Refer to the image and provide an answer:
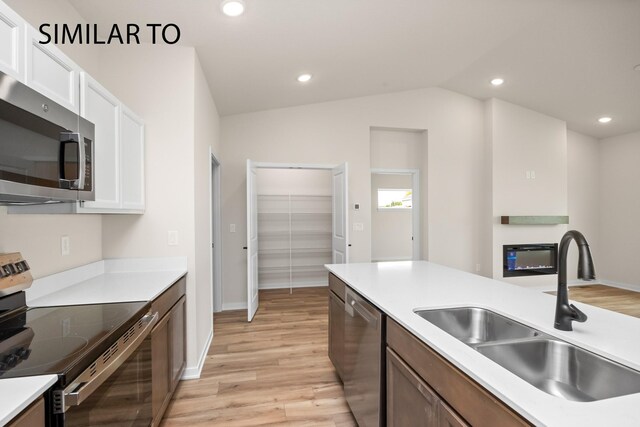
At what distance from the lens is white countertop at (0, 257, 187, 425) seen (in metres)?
0.84

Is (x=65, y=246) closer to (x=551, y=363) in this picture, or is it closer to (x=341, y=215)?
(x=551, y=363)

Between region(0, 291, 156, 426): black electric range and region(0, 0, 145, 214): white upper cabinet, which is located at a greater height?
region(0, 0, 145, 214): white upper cabinet

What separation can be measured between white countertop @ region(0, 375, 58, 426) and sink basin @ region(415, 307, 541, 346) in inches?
51.7

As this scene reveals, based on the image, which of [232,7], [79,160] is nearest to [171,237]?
[79,160]

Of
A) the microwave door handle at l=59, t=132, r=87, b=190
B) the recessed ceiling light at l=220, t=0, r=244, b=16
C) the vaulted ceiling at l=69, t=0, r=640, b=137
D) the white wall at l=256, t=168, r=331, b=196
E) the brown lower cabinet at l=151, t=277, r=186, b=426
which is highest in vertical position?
the vaulted ceiling at l=69, t=0, r=640, b=137

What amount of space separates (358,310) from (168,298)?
4.06ft

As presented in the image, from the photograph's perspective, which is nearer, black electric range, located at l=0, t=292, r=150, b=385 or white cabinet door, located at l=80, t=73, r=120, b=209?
black electric range, located at l=0, t=292, r=150, b=385

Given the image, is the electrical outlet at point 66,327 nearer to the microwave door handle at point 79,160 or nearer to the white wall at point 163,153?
the microwave door handle at point 79,160

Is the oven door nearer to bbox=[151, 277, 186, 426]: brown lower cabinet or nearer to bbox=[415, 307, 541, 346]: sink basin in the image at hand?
bbox=[151, 277, 186, 426]: brown lower cabinet

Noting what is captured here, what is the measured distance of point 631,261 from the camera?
18.4ft

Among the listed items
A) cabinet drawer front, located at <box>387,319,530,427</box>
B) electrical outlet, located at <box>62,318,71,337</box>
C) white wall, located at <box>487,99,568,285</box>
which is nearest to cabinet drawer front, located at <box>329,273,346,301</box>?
cabinet drawer front, located at <box>387,319,530,427</box>

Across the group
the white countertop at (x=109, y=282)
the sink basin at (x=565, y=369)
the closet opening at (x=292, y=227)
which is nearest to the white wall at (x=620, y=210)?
the closet opening at (x=292, y=227)

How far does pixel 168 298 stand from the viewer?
6.73 ft

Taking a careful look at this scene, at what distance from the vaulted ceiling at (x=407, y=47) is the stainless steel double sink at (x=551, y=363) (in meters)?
2.36
